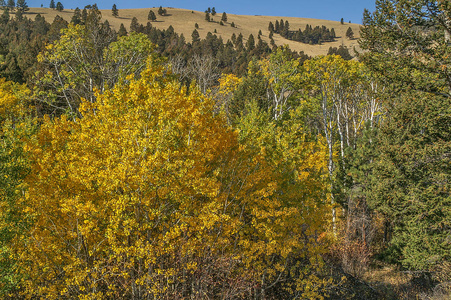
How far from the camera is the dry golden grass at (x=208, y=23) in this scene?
4124 inches

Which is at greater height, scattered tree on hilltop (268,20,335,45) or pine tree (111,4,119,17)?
pine tree (111,4,119,17)

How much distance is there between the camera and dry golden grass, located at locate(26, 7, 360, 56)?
105m

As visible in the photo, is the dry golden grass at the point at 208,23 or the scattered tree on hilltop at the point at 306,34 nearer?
the dry golden grass at the point at 208,23

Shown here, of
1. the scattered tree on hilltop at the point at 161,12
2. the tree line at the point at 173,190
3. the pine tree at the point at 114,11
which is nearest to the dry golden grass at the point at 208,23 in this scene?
the pine tree at the point at 114,11

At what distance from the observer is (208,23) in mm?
119875

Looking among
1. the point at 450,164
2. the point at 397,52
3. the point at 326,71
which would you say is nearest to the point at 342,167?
the point at 326,71

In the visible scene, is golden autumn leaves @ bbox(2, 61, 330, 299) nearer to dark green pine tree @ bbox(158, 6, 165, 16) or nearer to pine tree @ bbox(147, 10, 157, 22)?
pine tree @ bbox(147, 10, 157, 22)

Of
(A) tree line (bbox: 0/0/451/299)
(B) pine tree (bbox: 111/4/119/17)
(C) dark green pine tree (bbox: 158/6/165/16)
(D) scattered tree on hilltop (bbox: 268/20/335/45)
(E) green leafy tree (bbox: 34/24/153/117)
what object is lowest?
(A) tree line (bbox: 0/0/451/299)

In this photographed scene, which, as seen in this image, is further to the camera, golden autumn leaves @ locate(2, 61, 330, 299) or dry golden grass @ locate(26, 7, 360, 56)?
dry golden grass @ locate(26, 7, 360, 56)

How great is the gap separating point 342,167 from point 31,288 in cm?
2199

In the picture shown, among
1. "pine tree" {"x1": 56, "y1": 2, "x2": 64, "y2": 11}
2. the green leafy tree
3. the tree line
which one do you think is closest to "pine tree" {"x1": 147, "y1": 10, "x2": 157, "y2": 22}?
"pine tree" {"x1": 56, "y1": 2, "x2": 64, "y2": 11}

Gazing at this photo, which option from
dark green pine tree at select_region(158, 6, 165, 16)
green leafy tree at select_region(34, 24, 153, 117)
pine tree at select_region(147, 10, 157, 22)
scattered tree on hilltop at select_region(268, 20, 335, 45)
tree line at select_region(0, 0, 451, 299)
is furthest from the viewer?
dark green pine tree at select_region(158, 6, 165, 16)

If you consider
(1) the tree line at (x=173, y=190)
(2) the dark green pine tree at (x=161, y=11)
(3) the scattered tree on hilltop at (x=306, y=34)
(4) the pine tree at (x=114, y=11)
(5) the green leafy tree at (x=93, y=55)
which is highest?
(2) the dark green pine tree at (x=161, y=11)

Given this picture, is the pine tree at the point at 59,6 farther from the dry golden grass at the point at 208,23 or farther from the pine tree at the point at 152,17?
the pine tree at the point at 152,17
